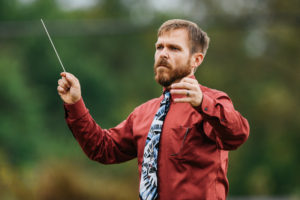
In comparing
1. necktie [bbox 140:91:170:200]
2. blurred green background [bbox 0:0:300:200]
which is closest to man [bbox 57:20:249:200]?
necktie [bbox 140:91:170:200]

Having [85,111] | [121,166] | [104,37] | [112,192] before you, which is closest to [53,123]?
[104,37]

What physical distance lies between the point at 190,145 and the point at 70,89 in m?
0.87

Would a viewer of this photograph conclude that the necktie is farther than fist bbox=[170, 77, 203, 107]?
Yes

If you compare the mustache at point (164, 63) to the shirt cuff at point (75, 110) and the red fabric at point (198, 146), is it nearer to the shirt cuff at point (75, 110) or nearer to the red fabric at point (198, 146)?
the red fabric at point (198, 146)

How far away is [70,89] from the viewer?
343 centimetres

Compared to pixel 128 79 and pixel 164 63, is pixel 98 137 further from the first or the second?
pixel 128 79

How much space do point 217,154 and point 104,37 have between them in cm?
2506

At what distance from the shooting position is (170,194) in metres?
3.14

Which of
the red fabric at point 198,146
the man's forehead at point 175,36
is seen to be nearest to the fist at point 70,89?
the red fabric at point 198,146

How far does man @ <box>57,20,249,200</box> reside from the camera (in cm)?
292

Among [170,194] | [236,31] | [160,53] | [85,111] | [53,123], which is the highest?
[236,31]

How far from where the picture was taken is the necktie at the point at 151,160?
10.5ft

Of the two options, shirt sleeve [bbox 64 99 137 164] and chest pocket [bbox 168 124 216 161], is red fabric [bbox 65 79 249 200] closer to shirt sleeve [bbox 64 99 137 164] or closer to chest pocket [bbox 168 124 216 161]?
chest pocket [bbox 168 124 216 161]

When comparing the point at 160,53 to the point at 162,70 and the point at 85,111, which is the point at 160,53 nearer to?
the point at 162,70
